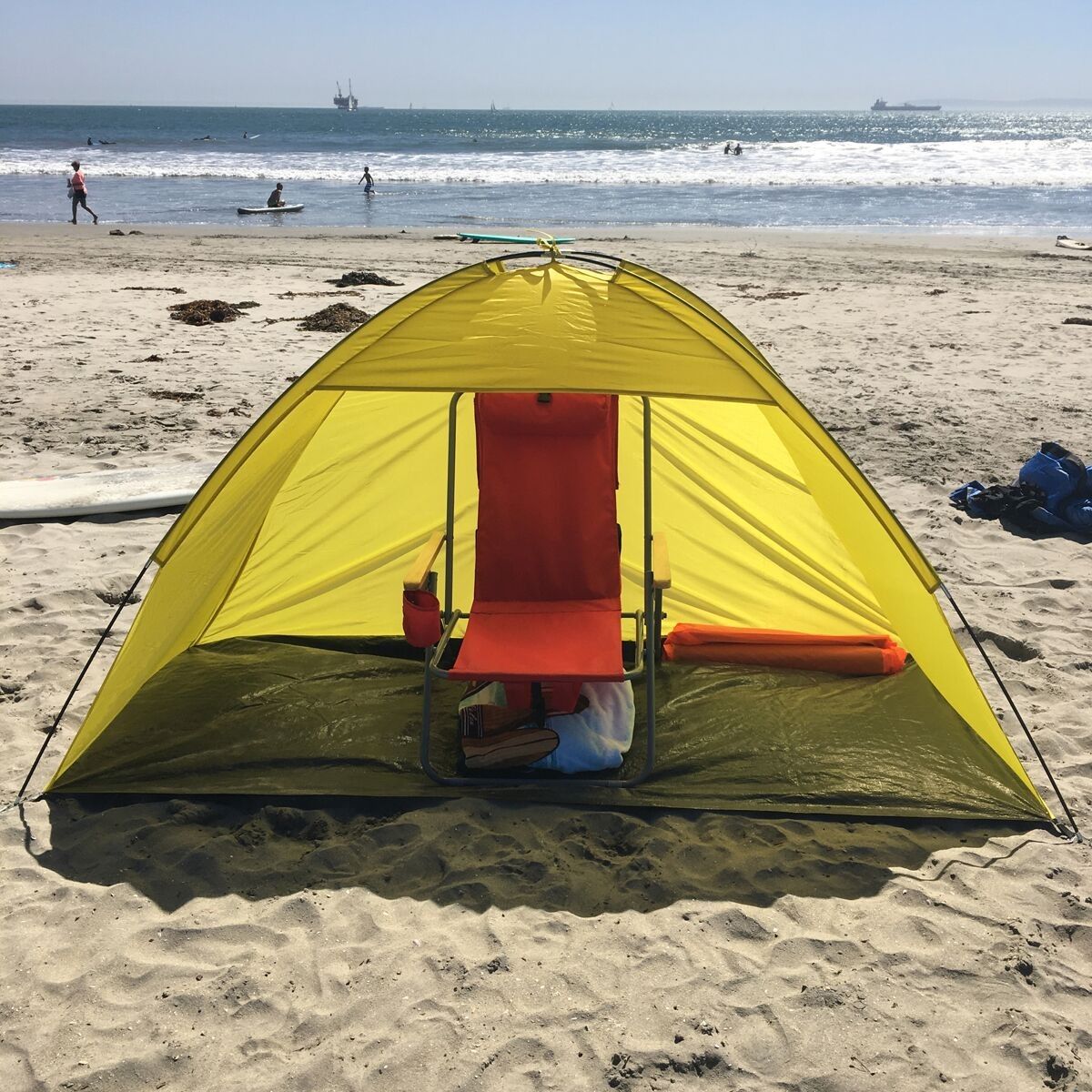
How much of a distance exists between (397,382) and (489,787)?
141 centimetres

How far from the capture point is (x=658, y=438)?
15.0 feet

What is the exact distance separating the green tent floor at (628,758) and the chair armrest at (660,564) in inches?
25.4

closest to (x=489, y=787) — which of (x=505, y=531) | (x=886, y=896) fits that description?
(x=505, y=531)

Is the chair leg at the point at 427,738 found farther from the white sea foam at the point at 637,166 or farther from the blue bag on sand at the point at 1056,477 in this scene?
the white sea foam at the point at 637,166

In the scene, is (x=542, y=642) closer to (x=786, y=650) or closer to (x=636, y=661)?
(x=636, y=661)

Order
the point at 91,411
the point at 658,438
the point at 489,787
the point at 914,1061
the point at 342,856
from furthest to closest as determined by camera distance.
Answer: the point at 91,411, the point at 658,438, the point at 489,787, the point at 342,856, the point at 914,1061

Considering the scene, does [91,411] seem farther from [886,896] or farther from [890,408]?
[886,896]

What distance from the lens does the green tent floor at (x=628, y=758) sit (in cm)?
348

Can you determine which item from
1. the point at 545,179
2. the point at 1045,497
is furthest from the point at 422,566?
the point at 545,179

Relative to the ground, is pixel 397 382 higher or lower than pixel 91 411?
higher

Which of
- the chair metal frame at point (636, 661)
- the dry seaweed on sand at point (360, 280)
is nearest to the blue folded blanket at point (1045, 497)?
the chair metal frame at point (636, 661)

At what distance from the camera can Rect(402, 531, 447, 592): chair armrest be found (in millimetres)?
3568

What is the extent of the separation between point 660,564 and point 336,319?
25.6 feet

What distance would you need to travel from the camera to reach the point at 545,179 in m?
38.4
